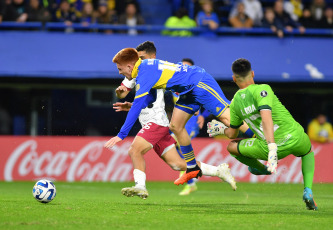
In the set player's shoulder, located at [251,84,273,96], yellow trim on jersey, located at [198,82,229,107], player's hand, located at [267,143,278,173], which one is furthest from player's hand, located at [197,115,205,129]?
player's hand, located at [267,143,278,173]

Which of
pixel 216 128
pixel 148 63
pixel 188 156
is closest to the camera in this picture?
pixel 148 63

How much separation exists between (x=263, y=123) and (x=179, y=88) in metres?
1.79

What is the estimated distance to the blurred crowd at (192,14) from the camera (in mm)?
19172

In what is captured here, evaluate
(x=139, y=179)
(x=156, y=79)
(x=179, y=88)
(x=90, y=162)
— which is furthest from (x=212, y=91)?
(x=90, y=162)

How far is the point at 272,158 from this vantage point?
7840 mm

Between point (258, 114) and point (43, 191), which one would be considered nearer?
point (258, 114)


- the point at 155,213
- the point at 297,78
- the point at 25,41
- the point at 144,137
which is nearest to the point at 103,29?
the point at 25,41

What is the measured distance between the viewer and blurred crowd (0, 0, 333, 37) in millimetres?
19172

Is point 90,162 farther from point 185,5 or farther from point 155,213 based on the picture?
point 155,213

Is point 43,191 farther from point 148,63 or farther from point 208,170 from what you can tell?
point 208,170

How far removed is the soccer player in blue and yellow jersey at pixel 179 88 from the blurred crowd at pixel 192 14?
9537 mm

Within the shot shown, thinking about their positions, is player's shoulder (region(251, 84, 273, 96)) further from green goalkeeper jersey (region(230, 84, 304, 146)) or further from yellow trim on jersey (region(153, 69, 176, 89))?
yellow trim on jersey (region(153, 69, 176, 89))

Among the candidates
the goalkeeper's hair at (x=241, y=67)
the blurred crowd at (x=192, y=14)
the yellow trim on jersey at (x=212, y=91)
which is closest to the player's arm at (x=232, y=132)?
the yellow trim on jersey at (x=212, y=91)

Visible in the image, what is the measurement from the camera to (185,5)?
20.8 meters
